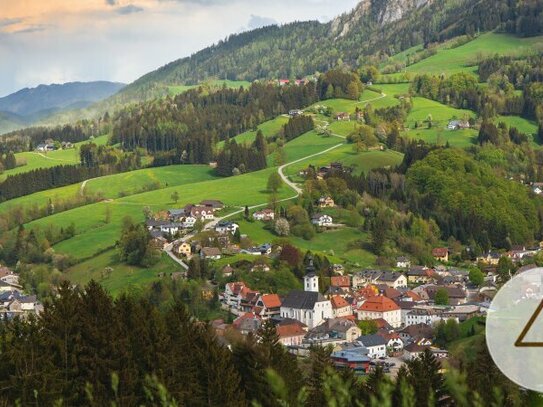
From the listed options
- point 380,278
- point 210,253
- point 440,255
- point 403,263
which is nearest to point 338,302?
point 380,278

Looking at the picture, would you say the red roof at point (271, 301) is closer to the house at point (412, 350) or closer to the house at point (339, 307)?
the house at point (339, 307)

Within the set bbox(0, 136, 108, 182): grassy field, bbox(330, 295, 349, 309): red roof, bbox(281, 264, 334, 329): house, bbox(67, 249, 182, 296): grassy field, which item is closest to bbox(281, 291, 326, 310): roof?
bbox(281, 264, 334, 329): house

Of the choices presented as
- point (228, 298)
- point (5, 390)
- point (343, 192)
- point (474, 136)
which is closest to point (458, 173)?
point (343, 192)

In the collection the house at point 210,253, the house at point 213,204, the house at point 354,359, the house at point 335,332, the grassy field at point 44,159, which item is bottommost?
the house at point 335,332

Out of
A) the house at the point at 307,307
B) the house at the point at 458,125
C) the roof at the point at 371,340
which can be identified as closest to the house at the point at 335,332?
the roof at the point at 371,340

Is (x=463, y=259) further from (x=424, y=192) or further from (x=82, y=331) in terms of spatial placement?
(x=82, y=331)

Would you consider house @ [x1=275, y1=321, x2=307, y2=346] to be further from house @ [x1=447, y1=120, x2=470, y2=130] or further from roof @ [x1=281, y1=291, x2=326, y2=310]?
house @ [x1=447, y1=120, x2=470, y2=130]
